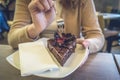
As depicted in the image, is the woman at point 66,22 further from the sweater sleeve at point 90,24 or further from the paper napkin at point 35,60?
the paper napkin at point 35,60

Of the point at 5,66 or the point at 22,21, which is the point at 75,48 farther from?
the point at 22,21

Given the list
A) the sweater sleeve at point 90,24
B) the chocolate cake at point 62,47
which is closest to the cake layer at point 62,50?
the chocolate cake at point 62,47

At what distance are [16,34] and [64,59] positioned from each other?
15.6 inches

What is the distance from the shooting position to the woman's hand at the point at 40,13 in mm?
740

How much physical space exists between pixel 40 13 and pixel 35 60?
0.83 feet

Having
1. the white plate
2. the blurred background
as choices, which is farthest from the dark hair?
the blurred background

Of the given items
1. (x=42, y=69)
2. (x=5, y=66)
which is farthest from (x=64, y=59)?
(x=5, y=66)

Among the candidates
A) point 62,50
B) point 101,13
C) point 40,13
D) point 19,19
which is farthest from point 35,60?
point 101,13

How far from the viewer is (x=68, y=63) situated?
2.13 ft

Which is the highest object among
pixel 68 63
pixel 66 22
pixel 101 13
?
pixel 68 63

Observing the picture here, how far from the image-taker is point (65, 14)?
1153 mm

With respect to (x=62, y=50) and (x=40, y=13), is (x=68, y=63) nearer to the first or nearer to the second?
(x=62, y=50)

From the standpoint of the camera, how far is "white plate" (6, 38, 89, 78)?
586 mm

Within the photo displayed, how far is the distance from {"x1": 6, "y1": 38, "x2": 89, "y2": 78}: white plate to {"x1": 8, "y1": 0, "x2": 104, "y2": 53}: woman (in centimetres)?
12
